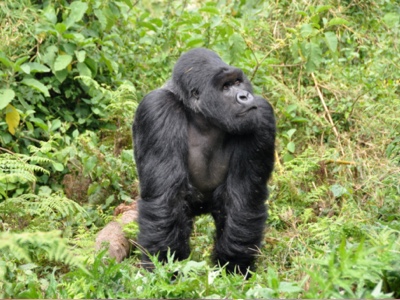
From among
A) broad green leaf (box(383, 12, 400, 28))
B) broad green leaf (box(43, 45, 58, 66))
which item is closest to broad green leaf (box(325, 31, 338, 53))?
broad green leaf (box(383, 12, 400, 28))

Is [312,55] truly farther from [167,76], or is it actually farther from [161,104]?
[161,104]

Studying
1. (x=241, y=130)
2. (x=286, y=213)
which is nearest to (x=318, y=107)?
(x=286, y=213)

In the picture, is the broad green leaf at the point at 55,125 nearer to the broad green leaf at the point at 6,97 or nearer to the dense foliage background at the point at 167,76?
the dense foliage background at the point at 167,76

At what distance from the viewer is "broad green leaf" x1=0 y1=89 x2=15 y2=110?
5832 millimetres

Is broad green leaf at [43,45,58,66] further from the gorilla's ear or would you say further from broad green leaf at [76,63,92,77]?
the gorilla's ear

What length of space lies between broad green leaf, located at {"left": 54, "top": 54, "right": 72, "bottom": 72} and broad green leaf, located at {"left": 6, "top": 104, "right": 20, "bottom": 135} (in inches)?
22.6

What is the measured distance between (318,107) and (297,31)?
30.0 inches

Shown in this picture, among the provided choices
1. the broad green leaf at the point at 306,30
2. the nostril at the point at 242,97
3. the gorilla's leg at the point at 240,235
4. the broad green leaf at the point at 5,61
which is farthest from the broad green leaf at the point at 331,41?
the broad green leaf at the point at 5,61

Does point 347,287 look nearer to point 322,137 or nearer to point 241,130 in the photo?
point 241,130

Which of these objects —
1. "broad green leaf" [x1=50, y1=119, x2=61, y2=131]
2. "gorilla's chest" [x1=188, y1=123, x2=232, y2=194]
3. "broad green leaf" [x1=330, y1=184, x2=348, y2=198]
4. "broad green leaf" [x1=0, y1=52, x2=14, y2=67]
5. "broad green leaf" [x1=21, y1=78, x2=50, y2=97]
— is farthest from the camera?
"broad green leaf" [x1=50, y1=119, x2=61, y2=131]

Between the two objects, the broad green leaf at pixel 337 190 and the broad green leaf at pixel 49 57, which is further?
the broad green leaf at pixel 49 57

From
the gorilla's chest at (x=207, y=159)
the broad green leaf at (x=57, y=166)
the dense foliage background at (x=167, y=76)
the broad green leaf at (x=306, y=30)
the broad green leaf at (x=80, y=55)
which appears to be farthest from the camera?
the broad green leaf at (x=306, y=30)

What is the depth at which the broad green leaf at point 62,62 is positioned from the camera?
630 cm

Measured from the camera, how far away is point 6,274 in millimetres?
3797
